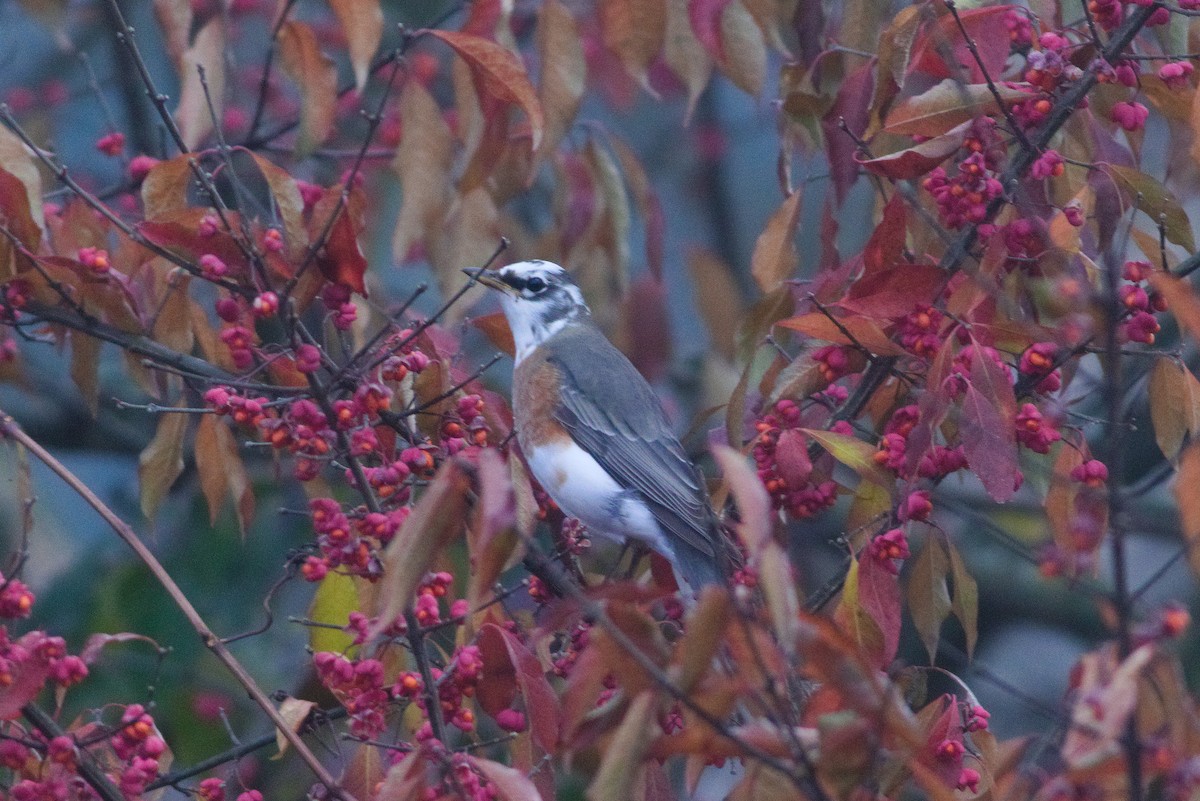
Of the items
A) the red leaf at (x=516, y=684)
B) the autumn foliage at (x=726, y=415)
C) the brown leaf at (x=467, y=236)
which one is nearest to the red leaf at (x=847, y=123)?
the autumn foliage at (x=726, y=415)

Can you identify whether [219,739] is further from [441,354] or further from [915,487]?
[915,487]

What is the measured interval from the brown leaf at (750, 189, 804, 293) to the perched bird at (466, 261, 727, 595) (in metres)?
Result: 0.68

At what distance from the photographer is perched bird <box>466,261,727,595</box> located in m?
3.86

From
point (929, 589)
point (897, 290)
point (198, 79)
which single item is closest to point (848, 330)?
point (897, 290)

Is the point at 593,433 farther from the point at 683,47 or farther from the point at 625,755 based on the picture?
the point at 625,755

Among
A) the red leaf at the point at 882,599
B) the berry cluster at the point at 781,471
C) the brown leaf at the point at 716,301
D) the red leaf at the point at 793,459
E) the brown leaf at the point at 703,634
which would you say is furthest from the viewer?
the brown leaf at the point at 716,301

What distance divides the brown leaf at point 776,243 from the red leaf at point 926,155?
1.71 ft

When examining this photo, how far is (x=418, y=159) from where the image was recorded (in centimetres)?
370

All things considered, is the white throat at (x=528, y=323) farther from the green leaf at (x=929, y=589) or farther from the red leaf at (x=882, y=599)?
the red leaf at (x=882, y=599)

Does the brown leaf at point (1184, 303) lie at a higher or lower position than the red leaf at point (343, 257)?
higher

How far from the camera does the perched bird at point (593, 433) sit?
12.7ft

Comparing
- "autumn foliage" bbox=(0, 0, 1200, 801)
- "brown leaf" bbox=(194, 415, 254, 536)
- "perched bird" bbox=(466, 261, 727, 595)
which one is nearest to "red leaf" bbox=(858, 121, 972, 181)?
"autumn foliage" bbox=(0, 0, 1200, 801)

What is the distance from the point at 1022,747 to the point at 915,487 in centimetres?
84

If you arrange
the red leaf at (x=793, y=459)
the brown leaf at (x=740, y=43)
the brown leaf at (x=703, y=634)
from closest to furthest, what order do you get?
1. the brown leaf at (x=703, y=634)
2. the red leaf at (x=793, y=459)
3. the brown leaf at (x=740, y=43)
